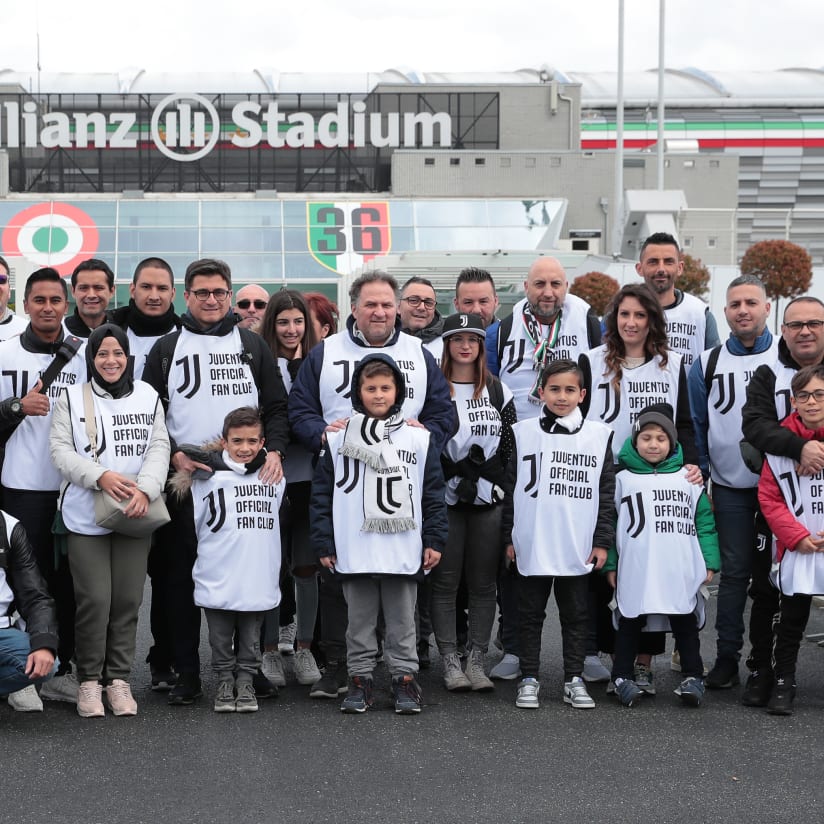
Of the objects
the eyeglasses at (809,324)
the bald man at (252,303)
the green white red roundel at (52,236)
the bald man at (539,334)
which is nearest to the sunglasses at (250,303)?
the bald man at (252,303)

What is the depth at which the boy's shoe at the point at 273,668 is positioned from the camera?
666 centimetres

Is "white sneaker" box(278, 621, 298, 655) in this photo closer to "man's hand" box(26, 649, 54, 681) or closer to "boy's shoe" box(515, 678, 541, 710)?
"boy's shoe" box(515, 678, 541, 710)

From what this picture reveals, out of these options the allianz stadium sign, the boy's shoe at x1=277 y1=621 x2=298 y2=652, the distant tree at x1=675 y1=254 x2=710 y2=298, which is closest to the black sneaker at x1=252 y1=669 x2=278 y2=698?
the boy's shoe at x1=277 y1=621 x2=298 y2=652

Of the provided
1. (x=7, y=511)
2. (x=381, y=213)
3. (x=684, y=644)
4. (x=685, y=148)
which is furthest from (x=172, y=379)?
(x=685, y=148)

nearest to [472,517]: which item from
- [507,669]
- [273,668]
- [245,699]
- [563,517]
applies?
[563,517]

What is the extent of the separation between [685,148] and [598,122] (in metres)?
5.33

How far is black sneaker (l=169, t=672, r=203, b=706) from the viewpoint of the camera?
242 inches

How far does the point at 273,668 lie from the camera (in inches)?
267

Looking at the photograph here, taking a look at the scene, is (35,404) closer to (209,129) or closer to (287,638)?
(287,638)

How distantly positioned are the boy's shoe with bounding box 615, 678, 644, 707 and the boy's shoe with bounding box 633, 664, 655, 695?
5 centimetres

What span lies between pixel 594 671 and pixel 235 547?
6.92 feet

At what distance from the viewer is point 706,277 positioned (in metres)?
32.0

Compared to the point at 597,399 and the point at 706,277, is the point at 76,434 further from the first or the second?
the point at 706,277

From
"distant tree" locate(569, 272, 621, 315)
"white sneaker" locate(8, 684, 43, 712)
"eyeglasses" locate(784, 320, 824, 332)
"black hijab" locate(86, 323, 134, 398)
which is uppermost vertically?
"distant tree" locate(569, 272, 621, 315)
